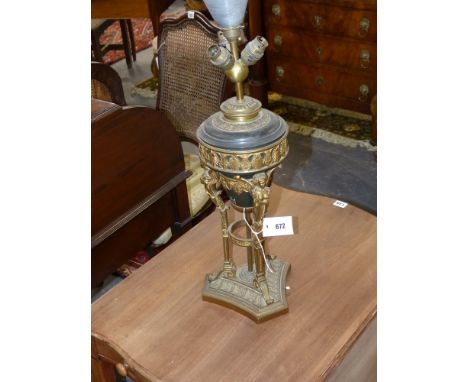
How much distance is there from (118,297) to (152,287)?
0.28 ft

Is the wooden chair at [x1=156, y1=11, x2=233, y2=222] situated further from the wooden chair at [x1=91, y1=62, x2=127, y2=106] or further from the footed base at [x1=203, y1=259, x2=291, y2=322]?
the footed base at [x1=203, y1=259, x2=291, y2=322]

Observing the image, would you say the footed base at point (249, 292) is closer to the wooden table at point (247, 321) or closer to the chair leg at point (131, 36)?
the wooden table at point (247, 321)

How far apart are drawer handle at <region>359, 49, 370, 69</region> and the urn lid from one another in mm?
1993

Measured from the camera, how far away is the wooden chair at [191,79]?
90.0 inches

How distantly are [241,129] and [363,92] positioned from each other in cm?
214

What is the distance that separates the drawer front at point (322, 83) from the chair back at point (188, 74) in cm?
107

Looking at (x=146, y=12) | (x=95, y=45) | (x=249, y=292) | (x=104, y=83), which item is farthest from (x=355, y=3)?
(x=95, y=45)

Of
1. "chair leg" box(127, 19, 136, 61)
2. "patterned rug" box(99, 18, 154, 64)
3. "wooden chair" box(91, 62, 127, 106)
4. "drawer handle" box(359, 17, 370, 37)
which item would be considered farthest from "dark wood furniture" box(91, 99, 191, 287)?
"patterned rug" box(99, 18, 154, 64)

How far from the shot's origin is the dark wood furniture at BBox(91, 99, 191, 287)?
178cm

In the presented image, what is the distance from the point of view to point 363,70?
3057 mm

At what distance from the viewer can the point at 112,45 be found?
15.6ft

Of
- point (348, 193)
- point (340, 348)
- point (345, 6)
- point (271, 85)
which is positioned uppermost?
point (345, 6)

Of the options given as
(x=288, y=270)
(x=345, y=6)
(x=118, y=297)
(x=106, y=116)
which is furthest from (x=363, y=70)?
(x=118, y=297)

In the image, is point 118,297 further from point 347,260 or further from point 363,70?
point 363,70
